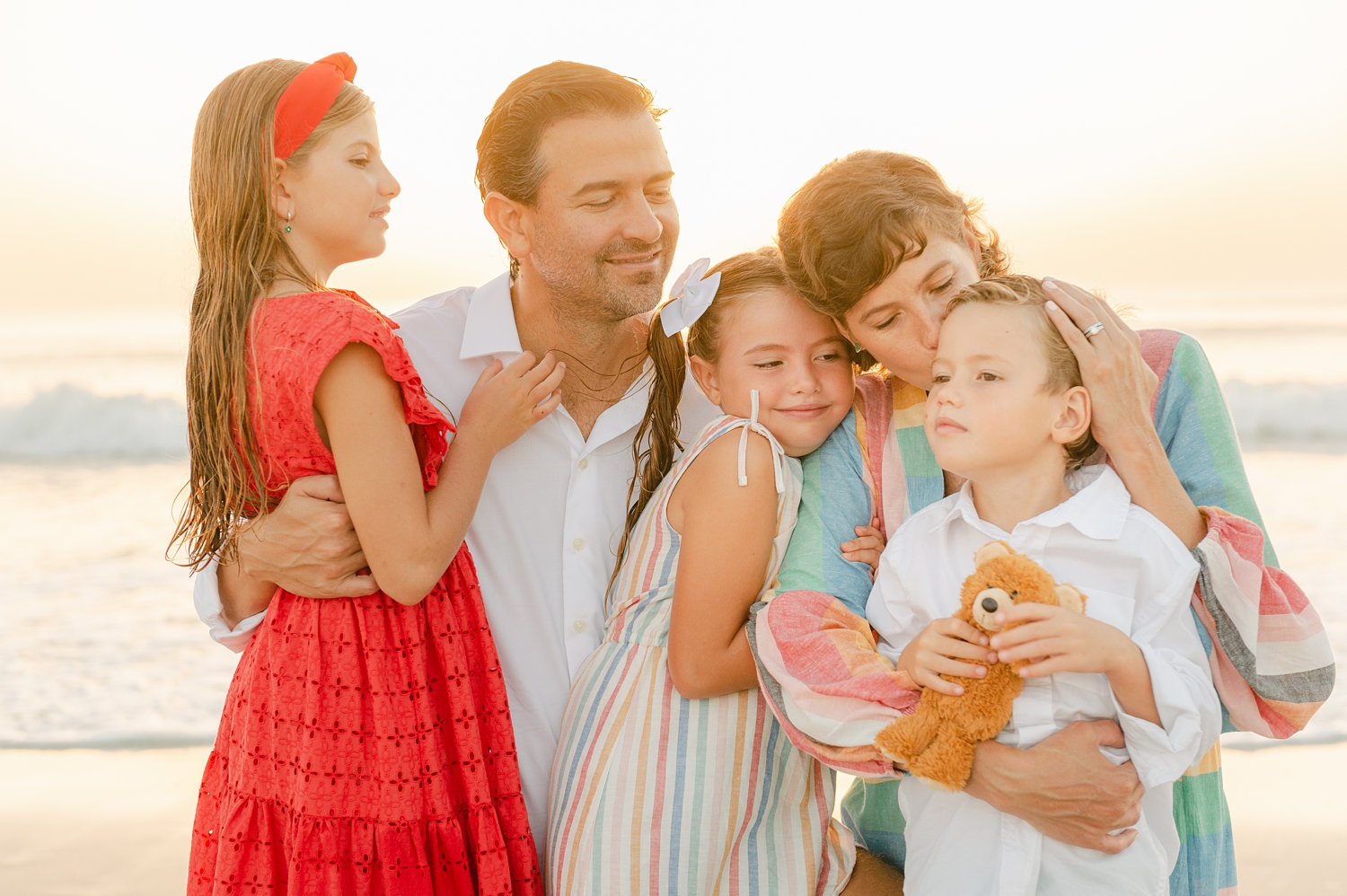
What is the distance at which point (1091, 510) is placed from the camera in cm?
172

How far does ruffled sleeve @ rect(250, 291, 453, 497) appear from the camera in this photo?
194cm

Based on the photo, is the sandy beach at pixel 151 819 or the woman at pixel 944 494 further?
the sandy beach at pixel 151 819

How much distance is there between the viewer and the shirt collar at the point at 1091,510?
169 centimetres

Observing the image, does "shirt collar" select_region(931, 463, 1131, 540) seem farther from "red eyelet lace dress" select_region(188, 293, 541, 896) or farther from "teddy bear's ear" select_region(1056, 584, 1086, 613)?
"red eyelet lace dress" select_region(188, 293, 541, 896)

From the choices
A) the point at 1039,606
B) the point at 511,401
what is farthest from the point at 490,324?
the point at 1039,606

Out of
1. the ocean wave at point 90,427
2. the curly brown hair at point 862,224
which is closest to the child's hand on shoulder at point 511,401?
the curly brown hair at point 862,224

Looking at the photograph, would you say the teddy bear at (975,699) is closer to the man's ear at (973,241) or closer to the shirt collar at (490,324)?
the man's ear at (973,241)

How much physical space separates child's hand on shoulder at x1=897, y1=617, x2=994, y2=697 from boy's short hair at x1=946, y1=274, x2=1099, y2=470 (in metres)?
0.47

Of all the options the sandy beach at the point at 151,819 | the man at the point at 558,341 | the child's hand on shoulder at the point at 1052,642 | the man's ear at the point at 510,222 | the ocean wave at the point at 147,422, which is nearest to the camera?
the child's hand on shoulder at the point at 1052,642

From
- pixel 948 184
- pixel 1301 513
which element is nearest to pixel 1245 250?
pixel 1301 513

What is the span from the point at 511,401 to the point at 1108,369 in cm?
125

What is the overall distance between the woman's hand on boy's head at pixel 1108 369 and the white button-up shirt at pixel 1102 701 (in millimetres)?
88

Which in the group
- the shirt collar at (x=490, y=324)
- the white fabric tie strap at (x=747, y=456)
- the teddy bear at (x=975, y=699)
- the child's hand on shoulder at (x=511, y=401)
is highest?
the shirt collar at (x=490, y=324)

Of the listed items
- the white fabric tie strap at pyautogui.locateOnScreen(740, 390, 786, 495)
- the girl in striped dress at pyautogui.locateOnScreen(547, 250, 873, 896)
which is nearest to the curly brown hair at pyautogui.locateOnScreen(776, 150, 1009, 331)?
the girl in striped dress at pyautogui.locateOnScreen(547, 250, 873, 896)
